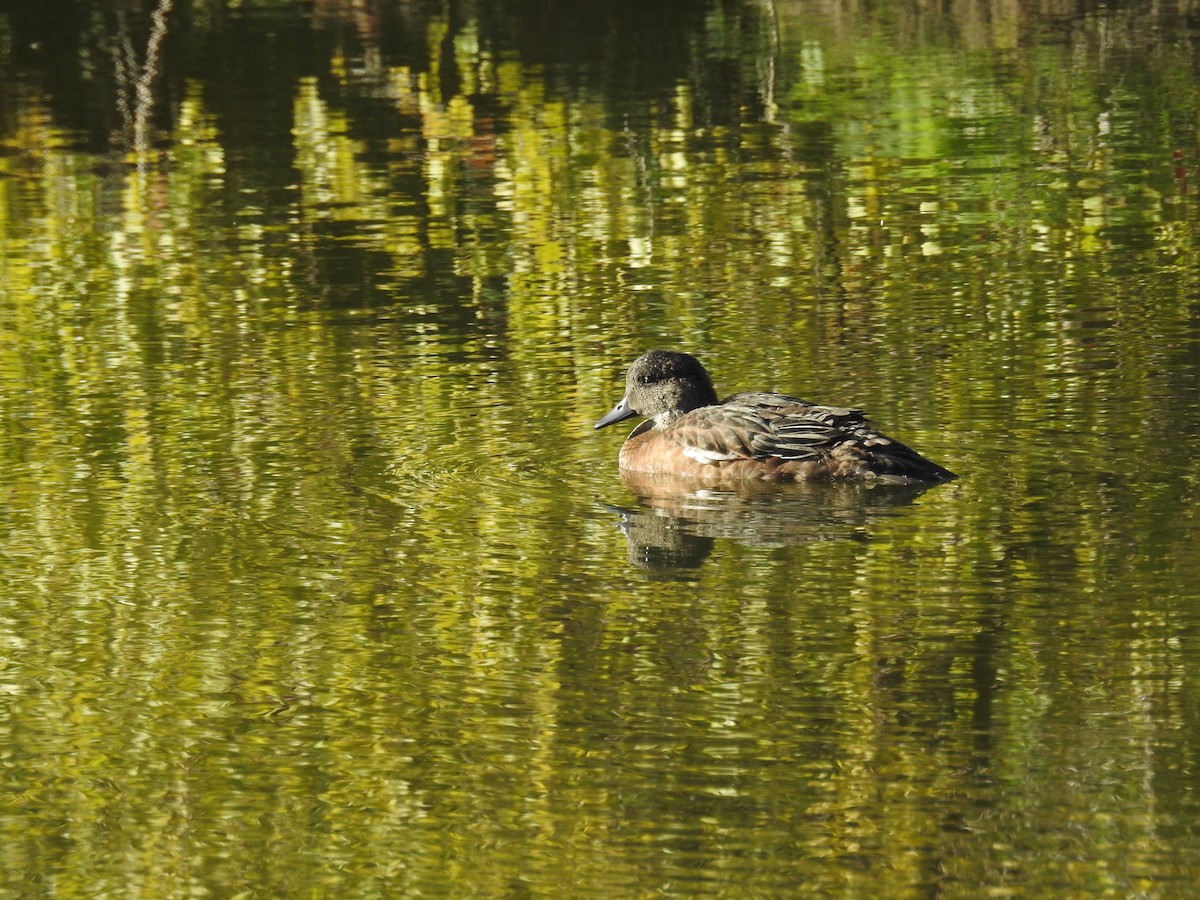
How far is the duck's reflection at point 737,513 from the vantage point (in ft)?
29.5

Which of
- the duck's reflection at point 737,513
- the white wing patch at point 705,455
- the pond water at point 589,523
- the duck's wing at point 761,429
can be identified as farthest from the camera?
the white wing patch at point 705,455

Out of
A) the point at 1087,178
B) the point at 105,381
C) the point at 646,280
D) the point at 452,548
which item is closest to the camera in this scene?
the point at 452,548

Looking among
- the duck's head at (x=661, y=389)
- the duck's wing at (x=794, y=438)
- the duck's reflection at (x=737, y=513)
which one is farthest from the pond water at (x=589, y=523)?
the duck's head at (x=661, y=389)

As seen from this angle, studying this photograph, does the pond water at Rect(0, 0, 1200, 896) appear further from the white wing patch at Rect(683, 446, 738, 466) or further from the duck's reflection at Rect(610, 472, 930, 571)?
the white wing patch at Rect(683, 446, 738, 466)

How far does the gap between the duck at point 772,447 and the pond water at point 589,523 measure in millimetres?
127

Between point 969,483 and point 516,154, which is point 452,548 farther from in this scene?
point 516,154

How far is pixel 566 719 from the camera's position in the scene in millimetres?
6992

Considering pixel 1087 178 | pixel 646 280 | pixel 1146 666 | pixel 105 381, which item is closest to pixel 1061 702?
pixel 1146 666

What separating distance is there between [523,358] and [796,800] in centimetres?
655

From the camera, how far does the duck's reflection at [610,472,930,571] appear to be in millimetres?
8984

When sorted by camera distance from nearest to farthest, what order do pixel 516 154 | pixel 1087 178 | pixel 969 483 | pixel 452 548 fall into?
pixel 452 548
pixel 969 483
pixel 1087 178
pixel 516 154

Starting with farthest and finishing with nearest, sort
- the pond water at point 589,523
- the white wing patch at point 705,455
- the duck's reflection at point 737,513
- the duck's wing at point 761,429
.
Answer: the white wing patch at point 705,455 < the duck's wing at point 761,429 < the duck's reflection at point 737,513 < the pond water at point 589,523

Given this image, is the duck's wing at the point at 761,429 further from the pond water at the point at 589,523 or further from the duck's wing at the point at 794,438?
the pond water at the point at 589,523

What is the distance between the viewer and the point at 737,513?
377 inches
